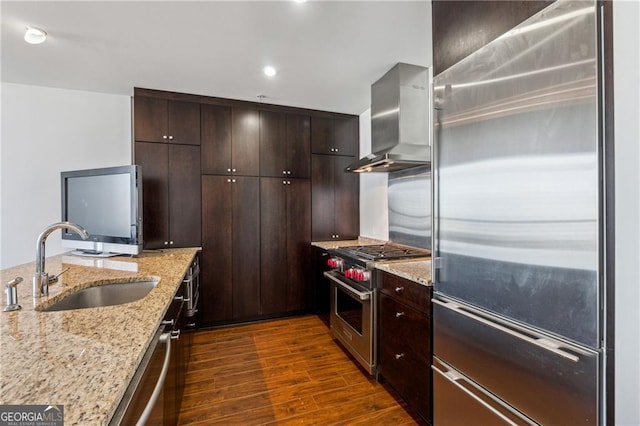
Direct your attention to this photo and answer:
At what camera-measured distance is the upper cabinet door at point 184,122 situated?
3082 millimetres

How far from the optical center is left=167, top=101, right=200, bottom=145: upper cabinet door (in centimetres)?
308

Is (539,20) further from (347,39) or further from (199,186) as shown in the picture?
(199,186)

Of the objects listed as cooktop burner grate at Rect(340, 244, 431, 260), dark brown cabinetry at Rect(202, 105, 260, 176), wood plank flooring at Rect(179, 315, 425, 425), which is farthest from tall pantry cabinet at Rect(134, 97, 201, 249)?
cooktop burner grate at Rect(340, 244, 431, 260)

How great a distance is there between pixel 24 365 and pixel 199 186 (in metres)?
2.59

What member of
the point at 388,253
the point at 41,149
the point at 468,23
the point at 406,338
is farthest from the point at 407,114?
the point at 41,149

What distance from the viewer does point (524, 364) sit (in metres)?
1.11

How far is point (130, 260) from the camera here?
2373 mm

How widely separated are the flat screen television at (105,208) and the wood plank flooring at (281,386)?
4.04ft

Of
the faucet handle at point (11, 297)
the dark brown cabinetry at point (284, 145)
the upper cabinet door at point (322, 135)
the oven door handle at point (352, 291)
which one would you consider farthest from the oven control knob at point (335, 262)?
the faucet handle at point (11, 297)

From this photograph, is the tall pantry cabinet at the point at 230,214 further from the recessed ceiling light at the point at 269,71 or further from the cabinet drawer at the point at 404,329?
the cabinet drawer at the point at 404,329

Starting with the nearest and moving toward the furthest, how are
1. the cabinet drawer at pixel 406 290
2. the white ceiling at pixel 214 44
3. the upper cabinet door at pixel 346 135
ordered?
the cabinet drawer at pixel 406 290
the white ceiling at pixel 214 44
the upper cabinet door at pixel 346 135

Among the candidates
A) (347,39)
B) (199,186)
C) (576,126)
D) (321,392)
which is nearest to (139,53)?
(199,186)

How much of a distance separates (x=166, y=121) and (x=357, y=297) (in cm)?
270

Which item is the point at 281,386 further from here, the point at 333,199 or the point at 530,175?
the point at 333,199
